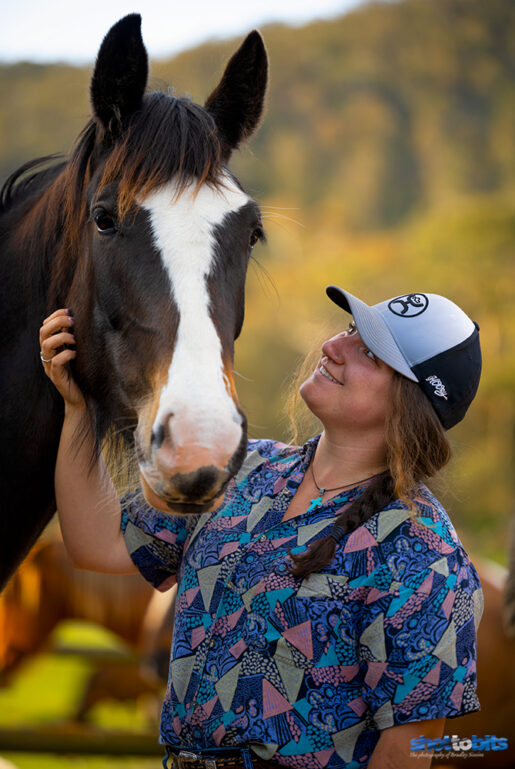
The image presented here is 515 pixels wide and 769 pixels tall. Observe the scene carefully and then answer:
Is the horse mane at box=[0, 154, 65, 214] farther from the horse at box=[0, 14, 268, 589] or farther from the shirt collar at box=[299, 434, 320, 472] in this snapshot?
the shirt collar at box=[299, 434, 320, 472]

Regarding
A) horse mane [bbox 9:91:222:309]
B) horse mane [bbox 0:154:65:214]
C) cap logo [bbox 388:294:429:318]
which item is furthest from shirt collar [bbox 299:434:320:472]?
horse mane [bbox 0:154:65:214]

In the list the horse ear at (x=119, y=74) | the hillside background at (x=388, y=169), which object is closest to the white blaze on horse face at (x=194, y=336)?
the horse ear at (x=119, y=74)

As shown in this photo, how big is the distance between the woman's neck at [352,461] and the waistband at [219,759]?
2.32ft

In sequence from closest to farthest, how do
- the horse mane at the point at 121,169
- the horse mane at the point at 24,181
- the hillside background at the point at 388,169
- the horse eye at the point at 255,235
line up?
1. the horse mane at the point at 121,169
2. the horse eye at the point at 255,235
3. the horse mane at the point at 24,181
4. the hillside background at the point at 388,169

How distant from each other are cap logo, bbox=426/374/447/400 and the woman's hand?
0.97 metres

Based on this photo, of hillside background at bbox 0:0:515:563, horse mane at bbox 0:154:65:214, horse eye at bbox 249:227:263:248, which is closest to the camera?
horse eye at bbox 249:227:263:248

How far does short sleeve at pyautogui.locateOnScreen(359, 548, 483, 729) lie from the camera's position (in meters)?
1.56

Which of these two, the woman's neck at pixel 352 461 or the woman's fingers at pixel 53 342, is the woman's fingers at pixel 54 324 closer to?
the woman's fingers at pixel 53 342

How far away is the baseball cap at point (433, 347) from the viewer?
5.95 feet

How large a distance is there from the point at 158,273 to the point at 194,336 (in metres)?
0.21

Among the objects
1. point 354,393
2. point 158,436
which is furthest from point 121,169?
point 354,393

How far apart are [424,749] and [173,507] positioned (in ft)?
2.73

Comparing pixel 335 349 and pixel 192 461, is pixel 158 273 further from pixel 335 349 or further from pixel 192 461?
pixel 335 349

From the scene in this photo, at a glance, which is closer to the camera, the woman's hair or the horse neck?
the woman's hair
